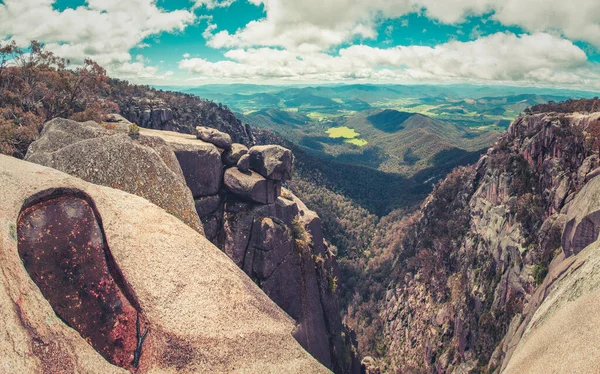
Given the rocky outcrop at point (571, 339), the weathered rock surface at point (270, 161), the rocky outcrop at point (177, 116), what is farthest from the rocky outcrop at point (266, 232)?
the rocky outcrop at point (177, 116)

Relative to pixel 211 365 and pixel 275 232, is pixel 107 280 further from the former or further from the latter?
pixel 275 232

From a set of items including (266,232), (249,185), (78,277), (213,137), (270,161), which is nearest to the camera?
(78,277)

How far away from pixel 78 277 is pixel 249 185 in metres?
22.2

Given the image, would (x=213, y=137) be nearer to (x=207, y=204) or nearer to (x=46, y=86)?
(x=207, y=204)

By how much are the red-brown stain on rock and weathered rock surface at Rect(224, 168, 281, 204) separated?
21283mm

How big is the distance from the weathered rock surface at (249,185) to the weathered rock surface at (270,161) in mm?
716

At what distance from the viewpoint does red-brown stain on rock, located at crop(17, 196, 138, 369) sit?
7.49 metres

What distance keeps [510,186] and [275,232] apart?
5658cm

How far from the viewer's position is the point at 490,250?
62156 millimetres

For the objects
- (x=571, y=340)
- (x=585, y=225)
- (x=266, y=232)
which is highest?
(x=571, y=340)

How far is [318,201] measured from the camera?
445 ft

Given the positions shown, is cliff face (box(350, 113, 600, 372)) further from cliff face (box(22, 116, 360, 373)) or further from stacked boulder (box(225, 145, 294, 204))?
stacked boulder (box(225, 145, 294, 204))

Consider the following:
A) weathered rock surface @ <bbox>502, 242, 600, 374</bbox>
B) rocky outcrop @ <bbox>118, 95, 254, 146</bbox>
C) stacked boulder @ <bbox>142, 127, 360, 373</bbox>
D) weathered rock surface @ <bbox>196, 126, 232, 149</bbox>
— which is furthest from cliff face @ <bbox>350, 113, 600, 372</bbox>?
→ rocky outcrop @ <bbox>118, 95, 254, 146</bbox>

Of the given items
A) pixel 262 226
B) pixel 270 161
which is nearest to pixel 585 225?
pixel 262 226
